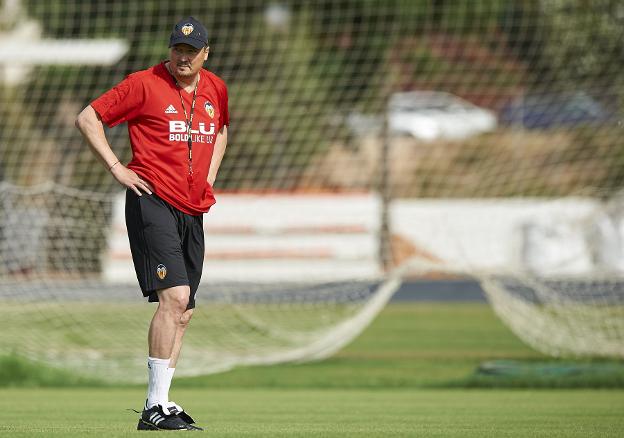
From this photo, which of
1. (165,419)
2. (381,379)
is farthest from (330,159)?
(165,419)

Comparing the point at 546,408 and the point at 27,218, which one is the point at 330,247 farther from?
the point at 546,408

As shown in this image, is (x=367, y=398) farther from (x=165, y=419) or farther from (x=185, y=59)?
(x=185, y=59)

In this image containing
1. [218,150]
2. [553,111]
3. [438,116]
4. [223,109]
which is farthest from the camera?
[438,116]

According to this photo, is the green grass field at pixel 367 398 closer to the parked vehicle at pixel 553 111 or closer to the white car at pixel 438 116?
the parked vehicle at pixel 553 111

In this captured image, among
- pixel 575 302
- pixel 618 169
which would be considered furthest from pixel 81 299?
pixel 618 169

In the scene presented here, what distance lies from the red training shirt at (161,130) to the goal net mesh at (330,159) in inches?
252

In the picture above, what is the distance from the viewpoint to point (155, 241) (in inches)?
255

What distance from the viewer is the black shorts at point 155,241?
6.45 meters

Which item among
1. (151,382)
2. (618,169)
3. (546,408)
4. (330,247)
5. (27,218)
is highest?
(151,382)

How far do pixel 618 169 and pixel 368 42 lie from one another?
4.76 metres

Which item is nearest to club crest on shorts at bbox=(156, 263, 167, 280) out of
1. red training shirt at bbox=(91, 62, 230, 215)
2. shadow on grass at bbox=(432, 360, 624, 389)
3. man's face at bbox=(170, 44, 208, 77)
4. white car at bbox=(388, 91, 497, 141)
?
red training shirt at bbox=(91, 62, 230, 215)

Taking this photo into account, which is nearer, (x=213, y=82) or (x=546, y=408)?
(x=213, y=82)

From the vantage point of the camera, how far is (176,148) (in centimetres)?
664

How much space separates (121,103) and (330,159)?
55.3 feet
